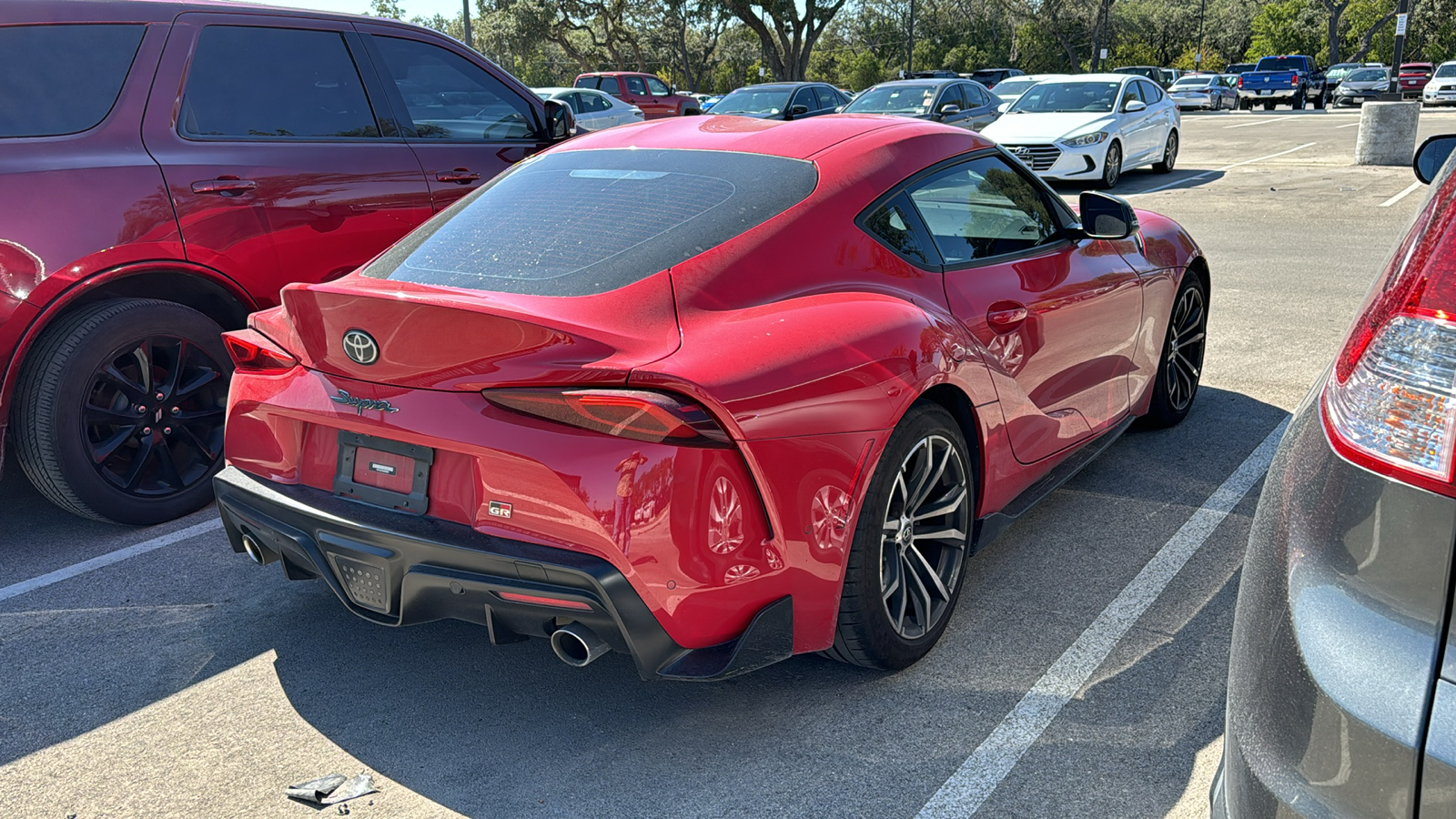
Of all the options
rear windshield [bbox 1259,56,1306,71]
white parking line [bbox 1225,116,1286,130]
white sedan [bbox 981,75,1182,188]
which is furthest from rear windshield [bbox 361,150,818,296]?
rear windshield [bbox 1259,56,1306,71]

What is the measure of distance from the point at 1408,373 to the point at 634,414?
1.49 metres

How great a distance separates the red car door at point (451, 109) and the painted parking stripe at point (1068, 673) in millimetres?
3525

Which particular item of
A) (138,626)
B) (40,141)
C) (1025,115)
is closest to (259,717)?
(138,626)

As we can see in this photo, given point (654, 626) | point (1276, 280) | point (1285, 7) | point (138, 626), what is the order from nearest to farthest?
point (654, 626), point (138, 626), point (1276, 280), point (1285, 7)

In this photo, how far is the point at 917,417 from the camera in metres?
3.06

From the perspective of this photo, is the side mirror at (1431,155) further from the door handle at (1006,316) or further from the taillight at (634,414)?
the taillight at (634,414)

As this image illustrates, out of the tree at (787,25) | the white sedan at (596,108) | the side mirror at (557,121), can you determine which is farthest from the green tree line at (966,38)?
the side mirror at (557,121)

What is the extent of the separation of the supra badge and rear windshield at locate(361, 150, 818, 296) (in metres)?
0.39

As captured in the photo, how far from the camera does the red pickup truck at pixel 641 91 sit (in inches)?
1139

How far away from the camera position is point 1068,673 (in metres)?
3.19

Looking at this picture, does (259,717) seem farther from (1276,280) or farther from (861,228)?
(1276,280)

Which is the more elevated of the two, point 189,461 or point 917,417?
point 917,417

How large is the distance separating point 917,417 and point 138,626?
2.53m

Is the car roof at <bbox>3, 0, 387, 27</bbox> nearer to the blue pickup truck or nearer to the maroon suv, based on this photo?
the maroon suv
